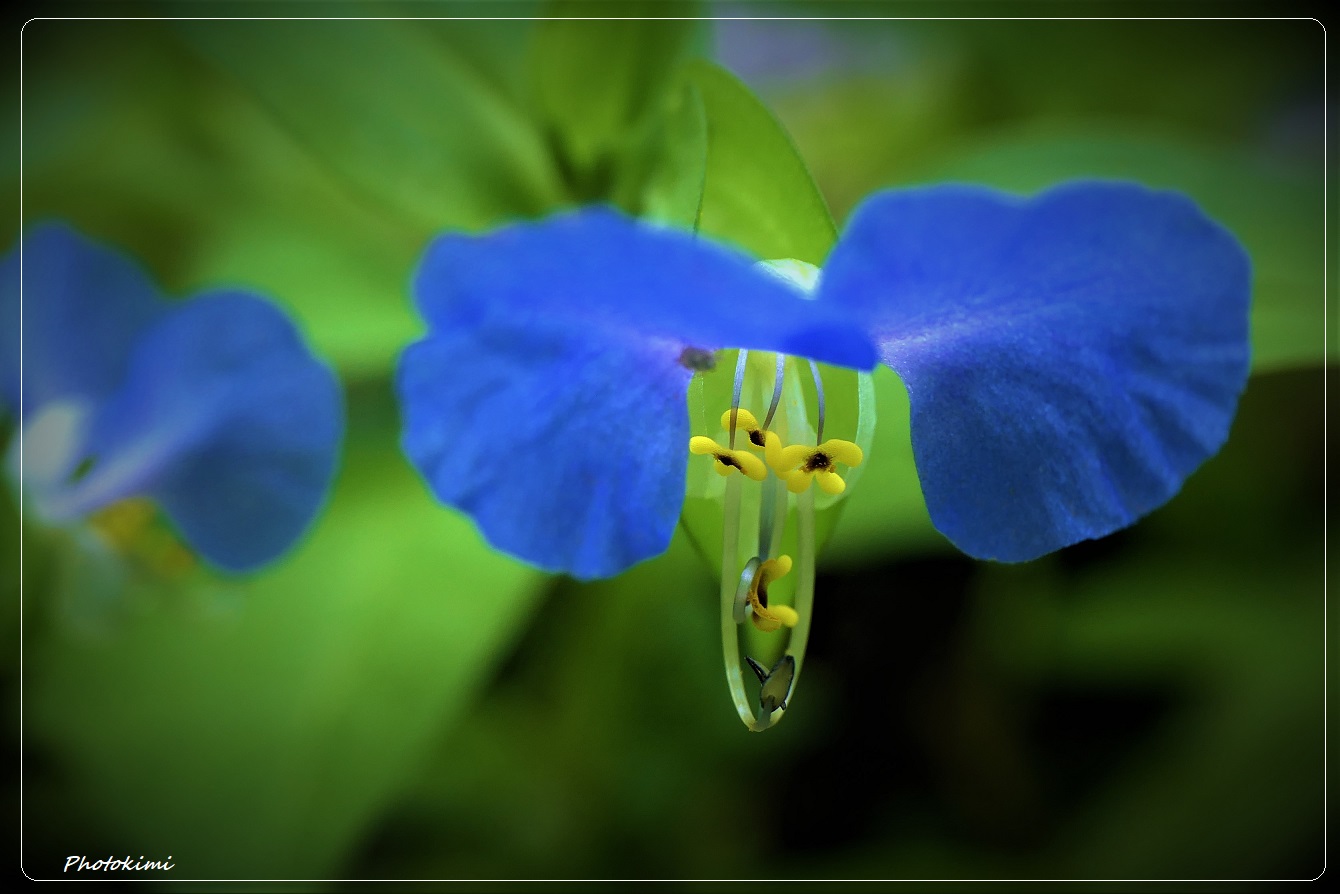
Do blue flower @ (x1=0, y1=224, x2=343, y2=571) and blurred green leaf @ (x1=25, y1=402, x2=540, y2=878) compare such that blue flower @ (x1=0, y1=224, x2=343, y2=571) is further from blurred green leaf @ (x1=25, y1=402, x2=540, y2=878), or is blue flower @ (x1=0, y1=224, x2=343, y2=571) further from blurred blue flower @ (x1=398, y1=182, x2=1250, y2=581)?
blurred blue flower @ (x1=398, y1=182, x2=1250, y2=581)

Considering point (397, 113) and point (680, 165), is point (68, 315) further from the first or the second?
point (680, 165)

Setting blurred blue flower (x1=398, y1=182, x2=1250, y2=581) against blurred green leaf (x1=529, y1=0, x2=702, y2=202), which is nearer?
blurred blue flower (x1=398, y1=182, x2=1250, y2=581)

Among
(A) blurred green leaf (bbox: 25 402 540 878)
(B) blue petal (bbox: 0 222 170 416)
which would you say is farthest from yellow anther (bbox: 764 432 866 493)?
(B) blue petal (bbox: 0 222 170 416)

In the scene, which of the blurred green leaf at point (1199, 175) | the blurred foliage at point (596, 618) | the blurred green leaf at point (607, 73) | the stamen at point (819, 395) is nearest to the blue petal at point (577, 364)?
the stamen at point (819, 395)

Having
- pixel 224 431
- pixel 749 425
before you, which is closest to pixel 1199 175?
pixel 749 425

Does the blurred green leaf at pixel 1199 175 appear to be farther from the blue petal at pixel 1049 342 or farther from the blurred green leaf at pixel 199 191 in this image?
the blurred green leaf at pixel 199 191

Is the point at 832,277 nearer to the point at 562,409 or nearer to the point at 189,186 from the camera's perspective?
the point at 562,409
